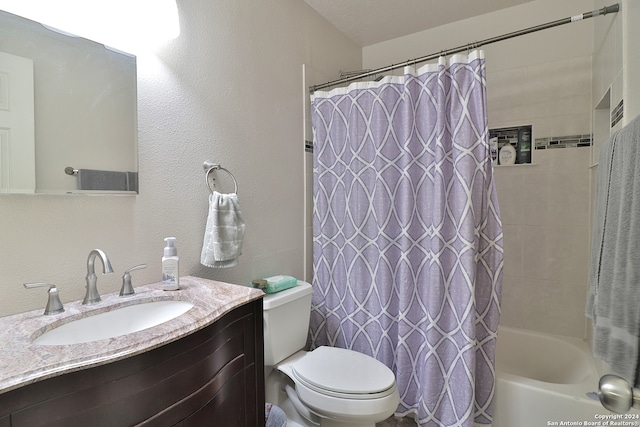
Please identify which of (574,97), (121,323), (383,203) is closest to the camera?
(121,323)

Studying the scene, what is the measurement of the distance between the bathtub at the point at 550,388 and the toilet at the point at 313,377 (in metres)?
0.60

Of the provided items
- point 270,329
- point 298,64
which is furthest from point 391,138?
point 270,329

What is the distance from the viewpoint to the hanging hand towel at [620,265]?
670 millimetres

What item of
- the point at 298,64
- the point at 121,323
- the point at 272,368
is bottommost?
the point at 272,368

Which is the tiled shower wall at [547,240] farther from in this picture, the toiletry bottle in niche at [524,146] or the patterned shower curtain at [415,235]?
the patterned shower curtain at [415,235]

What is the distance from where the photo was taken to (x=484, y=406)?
156cm

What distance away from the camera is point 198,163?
146cm

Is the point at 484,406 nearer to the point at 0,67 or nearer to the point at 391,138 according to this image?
the point at 391,138

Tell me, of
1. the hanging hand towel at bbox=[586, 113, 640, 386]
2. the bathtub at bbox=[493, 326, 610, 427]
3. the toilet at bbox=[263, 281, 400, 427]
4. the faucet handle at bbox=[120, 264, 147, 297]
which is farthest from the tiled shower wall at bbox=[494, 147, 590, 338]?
the faucet handle at bbox=[120, 264, 147, 297]

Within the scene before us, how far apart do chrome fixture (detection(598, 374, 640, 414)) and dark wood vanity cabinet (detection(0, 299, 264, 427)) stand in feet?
2.86

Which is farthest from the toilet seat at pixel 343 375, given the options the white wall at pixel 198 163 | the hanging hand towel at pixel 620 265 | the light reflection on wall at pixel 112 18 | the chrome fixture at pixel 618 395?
the light reflection on wall at pixel 112 18

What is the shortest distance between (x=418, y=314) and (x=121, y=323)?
4.35 feet

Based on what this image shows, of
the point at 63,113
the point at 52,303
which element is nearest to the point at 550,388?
the point at 52,303

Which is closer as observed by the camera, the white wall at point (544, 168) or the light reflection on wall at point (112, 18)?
the light reflection on wall at point (112, 18)
